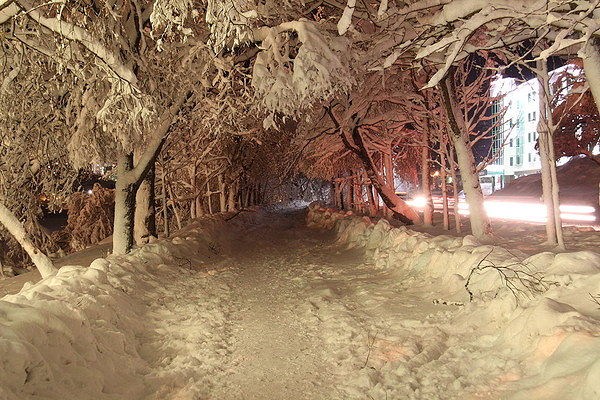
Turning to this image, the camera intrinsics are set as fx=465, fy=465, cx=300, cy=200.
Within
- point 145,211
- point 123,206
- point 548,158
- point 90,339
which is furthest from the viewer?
point 145,211

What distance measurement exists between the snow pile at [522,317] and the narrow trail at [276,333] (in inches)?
22.4

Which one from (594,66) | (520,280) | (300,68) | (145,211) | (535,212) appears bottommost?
(535,212)

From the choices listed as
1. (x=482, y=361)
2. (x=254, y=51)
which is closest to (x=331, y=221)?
(x=254, y=51)

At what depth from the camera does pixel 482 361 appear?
4.54 meters

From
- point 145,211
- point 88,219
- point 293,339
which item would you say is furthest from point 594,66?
point 88,219

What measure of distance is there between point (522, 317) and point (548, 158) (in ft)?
19.2

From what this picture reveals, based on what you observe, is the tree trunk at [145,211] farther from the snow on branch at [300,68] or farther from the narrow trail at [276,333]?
the snow on branch at [300,68]

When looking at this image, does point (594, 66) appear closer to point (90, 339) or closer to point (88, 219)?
point (90, 339)

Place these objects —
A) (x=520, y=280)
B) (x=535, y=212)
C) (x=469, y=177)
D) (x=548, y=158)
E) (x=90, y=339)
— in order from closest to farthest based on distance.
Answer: (x=90, y=339) < (x=520, y=280) < (x=548, y=158) < (x=469, y=177) < (x=535, y=212)

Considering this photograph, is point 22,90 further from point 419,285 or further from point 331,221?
point 331,221

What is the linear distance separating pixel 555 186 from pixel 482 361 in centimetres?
624

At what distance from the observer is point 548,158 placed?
9516 mm

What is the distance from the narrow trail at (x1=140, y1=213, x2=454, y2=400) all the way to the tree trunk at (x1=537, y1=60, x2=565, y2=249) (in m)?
3.81

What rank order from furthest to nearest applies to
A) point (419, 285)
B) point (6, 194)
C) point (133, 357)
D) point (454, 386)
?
point (6, 194), point (419, 285), point (133, 357), point (454, 386)
